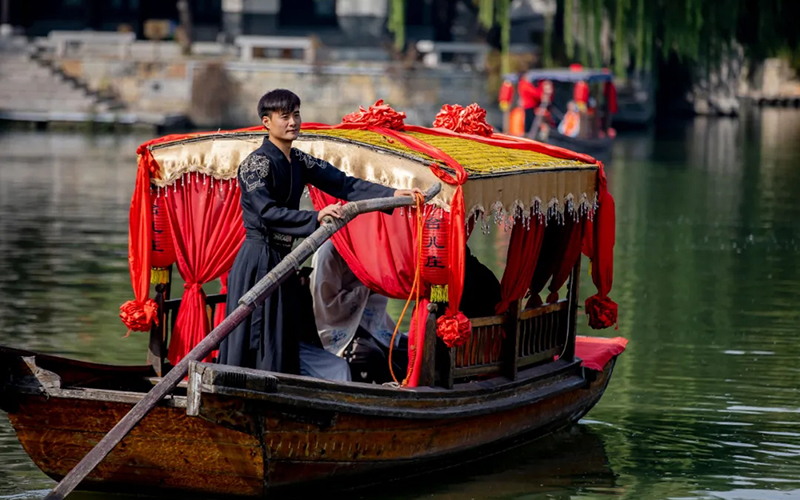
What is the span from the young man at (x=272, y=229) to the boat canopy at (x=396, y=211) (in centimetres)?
23

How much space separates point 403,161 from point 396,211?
358 mm

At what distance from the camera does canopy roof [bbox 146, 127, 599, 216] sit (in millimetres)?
6695

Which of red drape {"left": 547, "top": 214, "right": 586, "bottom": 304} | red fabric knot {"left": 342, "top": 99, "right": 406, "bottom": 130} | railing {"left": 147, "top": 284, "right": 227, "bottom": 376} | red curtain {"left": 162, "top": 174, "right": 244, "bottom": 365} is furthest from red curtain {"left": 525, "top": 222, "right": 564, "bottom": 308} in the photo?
railing {"left": 147, "top": 284, "right": 227, "bottom": 376}

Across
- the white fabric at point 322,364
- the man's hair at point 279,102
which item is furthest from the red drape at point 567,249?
the man's hair at point 279,102

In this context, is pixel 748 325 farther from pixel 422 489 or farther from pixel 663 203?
pixel 663 203

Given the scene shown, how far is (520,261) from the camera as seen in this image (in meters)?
7.52

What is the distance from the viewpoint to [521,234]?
7.56 m

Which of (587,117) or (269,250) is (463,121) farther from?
(587,117)

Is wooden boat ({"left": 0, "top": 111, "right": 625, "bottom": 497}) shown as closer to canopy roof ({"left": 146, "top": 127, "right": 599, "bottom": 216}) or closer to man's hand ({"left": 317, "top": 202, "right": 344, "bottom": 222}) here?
canopy roof ({"left": 146, "top": 127, "right": 599, "bottom": 216})

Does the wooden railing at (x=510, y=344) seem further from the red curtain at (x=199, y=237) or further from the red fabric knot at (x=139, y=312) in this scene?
the red fabric knot at (x=139, y=312)

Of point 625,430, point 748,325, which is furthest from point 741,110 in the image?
point 625,430

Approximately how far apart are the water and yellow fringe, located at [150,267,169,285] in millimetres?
1150

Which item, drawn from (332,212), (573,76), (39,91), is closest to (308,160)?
(332,212)

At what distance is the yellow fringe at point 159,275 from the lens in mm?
7406
